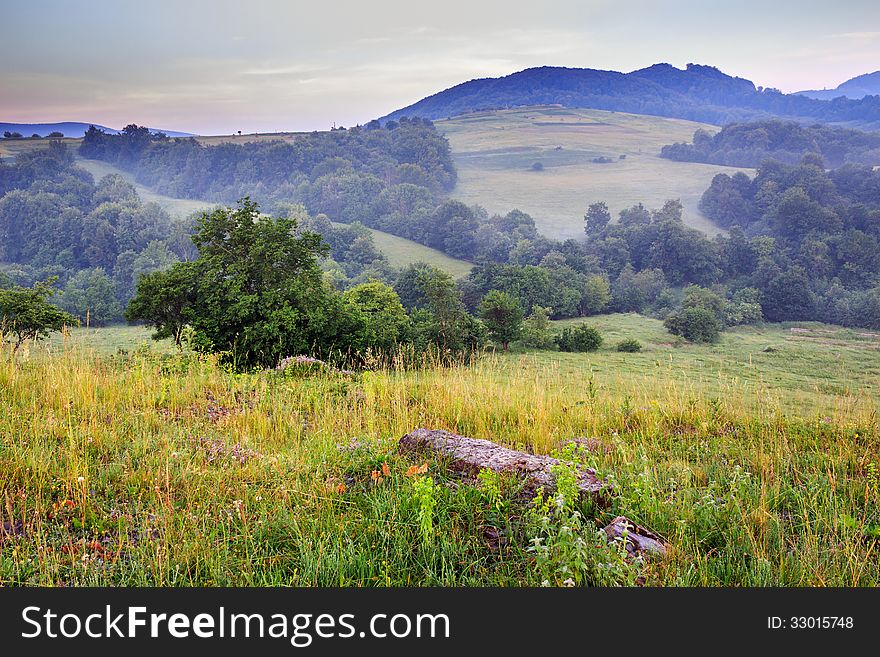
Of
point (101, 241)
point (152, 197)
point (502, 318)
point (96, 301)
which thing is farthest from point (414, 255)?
point (152, 197)

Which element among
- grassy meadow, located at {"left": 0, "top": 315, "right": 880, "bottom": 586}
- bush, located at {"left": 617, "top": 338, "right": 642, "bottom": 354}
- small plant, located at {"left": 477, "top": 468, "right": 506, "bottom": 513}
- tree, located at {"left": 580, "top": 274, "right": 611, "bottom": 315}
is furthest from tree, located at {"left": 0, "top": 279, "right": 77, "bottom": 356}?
tree, located at {"left": 580, "top": 274, "right": 611, "bottom": 315}

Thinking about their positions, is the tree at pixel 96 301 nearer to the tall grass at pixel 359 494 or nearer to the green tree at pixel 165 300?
the green tree at pixel 165 300

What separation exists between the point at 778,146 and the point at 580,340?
171 metres

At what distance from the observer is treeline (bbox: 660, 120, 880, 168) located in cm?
17688

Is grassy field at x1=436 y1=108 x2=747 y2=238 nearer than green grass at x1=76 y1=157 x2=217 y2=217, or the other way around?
grassy field at x1=436 y1=108 x2=747 y2=238

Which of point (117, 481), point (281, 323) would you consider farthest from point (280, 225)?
point (117, 481)

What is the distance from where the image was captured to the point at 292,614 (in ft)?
9.02

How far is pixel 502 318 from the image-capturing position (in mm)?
50094

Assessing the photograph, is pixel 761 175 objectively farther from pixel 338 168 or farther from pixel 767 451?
pixel 767 451

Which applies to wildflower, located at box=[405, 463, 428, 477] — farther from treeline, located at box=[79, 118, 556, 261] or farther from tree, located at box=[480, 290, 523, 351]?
treeline, located at box=[79, 118, 556, 261]

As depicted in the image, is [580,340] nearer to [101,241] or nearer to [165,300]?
[165,300]

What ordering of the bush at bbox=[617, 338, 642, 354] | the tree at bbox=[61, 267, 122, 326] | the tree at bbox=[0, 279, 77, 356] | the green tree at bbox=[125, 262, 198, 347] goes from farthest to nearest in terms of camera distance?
1. the tree at bbox=[61, 267, 122, 326]
2. the bush at bbox=[617, 338, 642, 354]
3. the green tree at bbox=[125, 262, 198, 347]
4. the tree at bbox=[0, 279, 77, 356]

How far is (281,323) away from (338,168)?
164943 millimetres

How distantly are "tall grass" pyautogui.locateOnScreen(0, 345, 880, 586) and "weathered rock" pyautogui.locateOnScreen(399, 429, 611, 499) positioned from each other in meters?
0.18
